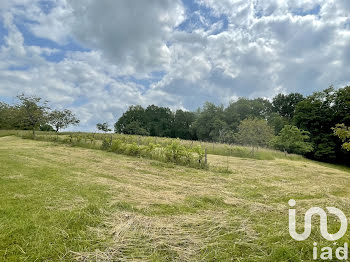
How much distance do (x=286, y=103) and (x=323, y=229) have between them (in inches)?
1830

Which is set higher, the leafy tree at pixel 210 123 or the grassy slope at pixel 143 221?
the leafy tree at pixel 210 123

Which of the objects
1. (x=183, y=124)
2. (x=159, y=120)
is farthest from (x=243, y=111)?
(x=159, y=120)

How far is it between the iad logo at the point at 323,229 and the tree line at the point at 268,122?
384 cm

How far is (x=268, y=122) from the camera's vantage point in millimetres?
37938

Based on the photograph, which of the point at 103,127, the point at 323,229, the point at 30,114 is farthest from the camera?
the point at 103,127

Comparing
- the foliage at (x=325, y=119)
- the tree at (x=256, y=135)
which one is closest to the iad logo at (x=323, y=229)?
the tree at (x=256, y=135)

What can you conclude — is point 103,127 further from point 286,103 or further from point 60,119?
point 286,103

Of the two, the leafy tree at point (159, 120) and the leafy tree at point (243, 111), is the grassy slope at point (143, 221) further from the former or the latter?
the leafy tree at point (159, 120)

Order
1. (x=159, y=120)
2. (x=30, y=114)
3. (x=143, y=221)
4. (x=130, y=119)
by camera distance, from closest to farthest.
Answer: (x=143, y=221)
(x=30, y=114)
(x=130, y=119)
(x=159, y=120)

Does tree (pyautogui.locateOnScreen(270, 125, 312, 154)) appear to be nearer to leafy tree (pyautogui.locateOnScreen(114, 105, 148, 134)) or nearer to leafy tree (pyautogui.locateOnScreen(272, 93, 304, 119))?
leafy tree (pyautogui.locateOnScreen(272, 93, 304, 119))

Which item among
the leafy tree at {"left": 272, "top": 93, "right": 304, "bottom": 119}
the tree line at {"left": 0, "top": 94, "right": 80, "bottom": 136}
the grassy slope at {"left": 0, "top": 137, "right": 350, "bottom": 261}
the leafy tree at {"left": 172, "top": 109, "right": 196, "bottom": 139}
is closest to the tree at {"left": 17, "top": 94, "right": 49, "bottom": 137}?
the tree line at {"left": 0, "top": 94, "right": 80, "bottom": 136}

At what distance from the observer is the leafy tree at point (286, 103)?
137ft

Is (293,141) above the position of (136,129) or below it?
below

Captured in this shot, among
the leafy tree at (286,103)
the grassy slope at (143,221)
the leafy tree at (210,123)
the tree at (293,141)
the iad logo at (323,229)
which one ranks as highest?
the leafy tree at (286,103)
